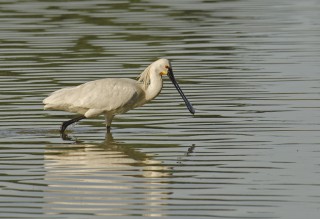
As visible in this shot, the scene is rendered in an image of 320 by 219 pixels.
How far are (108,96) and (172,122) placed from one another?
0.85 m

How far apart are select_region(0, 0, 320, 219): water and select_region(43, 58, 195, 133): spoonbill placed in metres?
0.27

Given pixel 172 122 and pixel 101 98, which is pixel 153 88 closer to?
pixel 172 122

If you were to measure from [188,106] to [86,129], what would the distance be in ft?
4.19

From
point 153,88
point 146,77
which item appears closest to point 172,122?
point 153,88

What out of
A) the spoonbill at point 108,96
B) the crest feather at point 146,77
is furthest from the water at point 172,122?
the crest feather at point 146,77

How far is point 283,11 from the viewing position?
29.0 m

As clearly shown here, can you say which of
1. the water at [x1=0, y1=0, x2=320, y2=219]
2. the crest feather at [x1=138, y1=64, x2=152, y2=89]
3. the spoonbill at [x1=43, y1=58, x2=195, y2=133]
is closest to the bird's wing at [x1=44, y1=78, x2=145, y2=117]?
the spoonbill at [x1=43, y1=58, x2=195, y2=133]

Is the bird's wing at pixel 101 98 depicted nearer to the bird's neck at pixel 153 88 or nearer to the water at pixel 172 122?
the bird's neck at pixel 153 88

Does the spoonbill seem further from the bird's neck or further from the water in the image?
the water

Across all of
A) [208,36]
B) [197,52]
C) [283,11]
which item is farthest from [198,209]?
[283,11]

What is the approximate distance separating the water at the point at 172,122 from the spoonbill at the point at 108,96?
270 millimetres

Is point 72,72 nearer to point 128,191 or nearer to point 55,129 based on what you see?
point 55,129

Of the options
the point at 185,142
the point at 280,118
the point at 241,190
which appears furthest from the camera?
the point at 280,118

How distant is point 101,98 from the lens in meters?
16.1
